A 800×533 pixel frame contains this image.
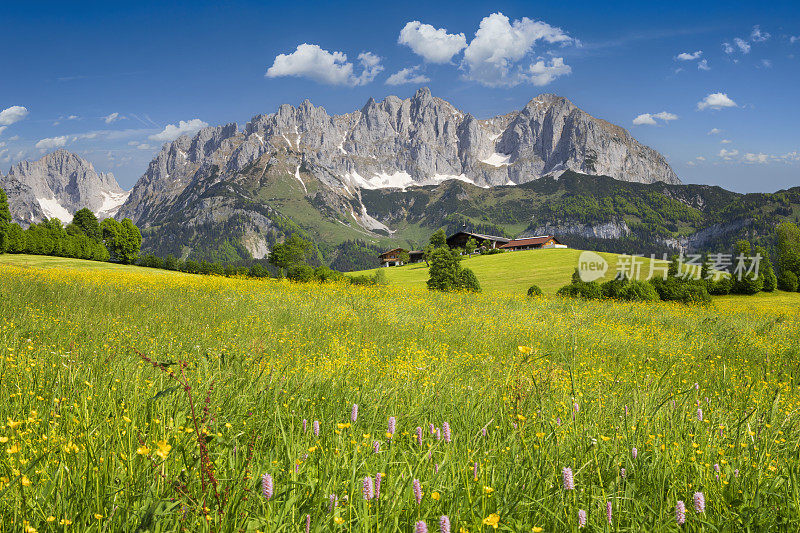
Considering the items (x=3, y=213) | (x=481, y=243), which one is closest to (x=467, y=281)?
(x=3, y=213)

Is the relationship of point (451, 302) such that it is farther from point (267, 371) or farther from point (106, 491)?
point (106, 491)

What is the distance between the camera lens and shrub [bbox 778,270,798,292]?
52188mm

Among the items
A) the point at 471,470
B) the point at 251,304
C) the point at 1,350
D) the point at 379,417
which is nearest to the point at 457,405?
the point at 379,417

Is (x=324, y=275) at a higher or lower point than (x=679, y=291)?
higher

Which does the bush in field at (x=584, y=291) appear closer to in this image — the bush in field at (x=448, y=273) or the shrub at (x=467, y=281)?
the shrub at (x=467, y=281)

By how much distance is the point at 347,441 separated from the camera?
289 centimetres

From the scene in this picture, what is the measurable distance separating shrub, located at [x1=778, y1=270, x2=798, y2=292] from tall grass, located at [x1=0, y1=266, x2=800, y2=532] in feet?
196

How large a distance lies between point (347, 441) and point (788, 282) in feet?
226

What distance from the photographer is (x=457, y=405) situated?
3912 mm

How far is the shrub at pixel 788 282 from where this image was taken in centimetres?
5219

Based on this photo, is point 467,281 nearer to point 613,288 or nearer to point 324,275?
point 613,288

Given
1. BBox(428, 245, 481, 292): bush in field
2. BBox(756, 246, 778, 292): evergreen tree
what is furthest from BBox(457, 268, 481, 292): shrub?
BBox(756, 246, 778, 292): evergreen tree

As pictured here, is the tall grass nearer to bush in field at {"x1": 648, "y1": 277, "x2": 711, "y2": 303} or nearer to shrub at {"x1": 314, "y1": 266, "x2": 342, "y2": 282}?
shrub at {"x1": 314, "y1": 266, "x2": 342, "y2": 282}

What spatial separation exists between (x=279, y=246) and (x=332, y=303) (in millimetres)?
54057
